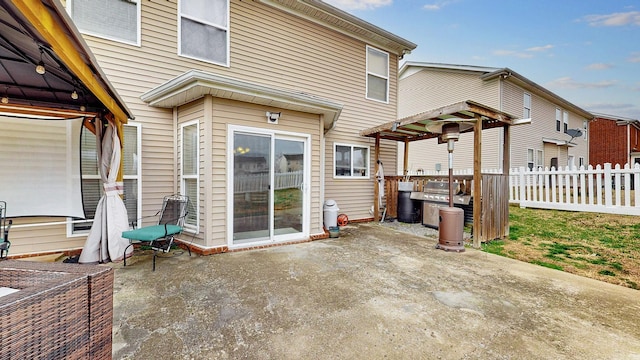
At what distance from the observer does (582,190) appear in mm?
7230

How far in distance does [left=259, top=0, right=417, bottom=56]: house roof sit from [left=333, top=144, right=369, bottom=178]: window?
10.5 ft

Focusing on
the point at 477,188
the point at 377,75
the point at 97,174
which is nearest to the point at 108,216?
the point at 97,174

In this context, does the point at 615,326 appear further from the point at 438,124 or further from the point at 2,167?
the point at 2,167

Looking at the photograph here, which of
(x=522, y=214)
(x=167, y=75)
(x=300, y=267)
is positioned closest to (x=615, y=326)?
(x=300, y=267)

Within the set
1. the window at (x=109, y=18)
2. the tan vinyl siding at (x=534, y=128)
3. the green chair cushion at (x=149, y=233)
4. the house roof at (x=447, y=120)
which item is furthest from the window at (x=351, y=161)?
the tan vinyl siding at (x=534, y=128)

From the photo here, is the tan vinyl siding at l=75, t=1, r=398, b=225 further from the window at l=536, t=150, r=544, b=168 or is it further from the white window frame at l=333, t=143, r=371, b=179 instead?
the window at l=536, t=150, r=544, b=168

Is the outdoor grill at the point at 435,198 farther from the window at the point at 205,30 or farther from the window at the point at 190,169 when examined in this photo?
the window at the point at 205,30

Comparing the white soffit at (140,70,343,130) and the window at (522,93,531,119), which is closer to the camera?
the white soffit at (140,70,343,130)

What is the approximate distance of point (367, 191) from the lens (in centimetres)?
769

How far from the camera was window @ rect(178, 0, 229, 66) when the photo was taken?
5.27 metres

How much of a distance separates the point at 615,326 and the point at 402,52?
7984mm

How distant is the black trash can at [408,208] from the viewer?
23.9 feet

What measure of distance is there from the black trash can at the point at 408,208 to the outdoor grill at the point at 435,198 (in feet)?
0.92

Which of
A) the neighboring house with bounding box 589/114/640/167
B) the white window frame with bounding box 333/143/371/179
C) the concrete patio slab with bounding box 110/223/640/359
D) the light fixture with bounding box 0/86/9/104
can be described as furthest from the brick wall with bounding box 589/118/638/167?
the light fixture with bounding box 0/86/9/104
